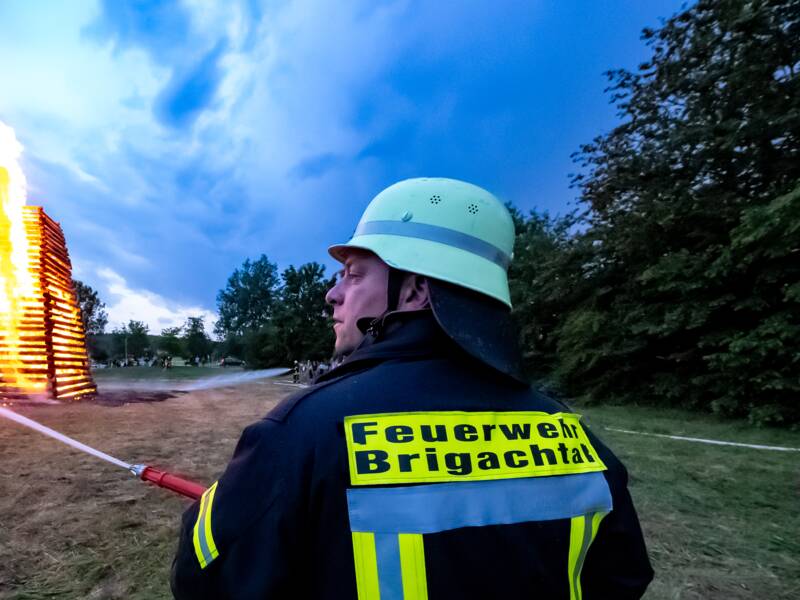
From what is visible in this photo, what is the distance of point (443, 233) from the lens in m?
1.63

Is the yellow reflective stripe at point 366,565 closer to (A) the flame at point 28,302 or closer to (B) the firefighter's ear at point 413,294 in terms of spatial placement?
(B) the firefighter's ear at point 413,294

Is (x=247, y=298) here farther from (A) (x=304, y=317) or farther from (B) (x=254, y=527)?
(B) (x=254, y=527)

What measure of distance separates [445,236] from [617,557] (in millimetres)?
1179

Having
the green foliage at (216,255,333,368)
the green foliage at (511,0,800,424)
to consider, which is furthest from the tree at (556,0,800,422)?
the green foliage at (216,255,333,368)

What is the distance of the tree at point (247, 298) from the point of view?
3250 inches

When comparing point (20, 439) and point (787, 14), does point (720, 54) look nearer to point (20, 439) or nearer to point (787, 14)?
point (787, 14)

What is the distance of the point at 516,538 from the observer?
1.07m

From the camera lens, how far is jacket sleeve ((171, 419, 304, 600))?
38.1 inches

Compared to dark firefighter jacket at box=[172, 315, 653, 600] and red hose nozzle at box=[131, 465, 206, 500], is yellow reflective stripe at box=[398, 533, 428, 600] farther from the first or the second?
red hose nozzle at box=[131, 465, 206, 500]

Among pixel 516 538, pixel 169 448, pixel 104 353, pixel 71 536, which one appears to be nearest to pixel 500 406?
pixel 516 538

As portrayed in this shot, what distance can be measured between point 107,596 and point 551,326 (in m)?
18.5

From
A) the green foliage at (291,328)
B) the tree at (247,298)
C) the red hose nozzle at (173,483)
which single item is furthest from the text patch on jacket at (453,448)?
the tree at (247,298)

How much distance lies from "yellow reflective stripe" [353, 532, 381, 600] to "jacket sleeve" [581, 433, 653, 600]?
0.76 metres

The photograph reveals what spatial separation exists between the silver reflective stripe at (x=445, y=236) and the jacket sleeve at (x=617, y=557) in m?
0.81
